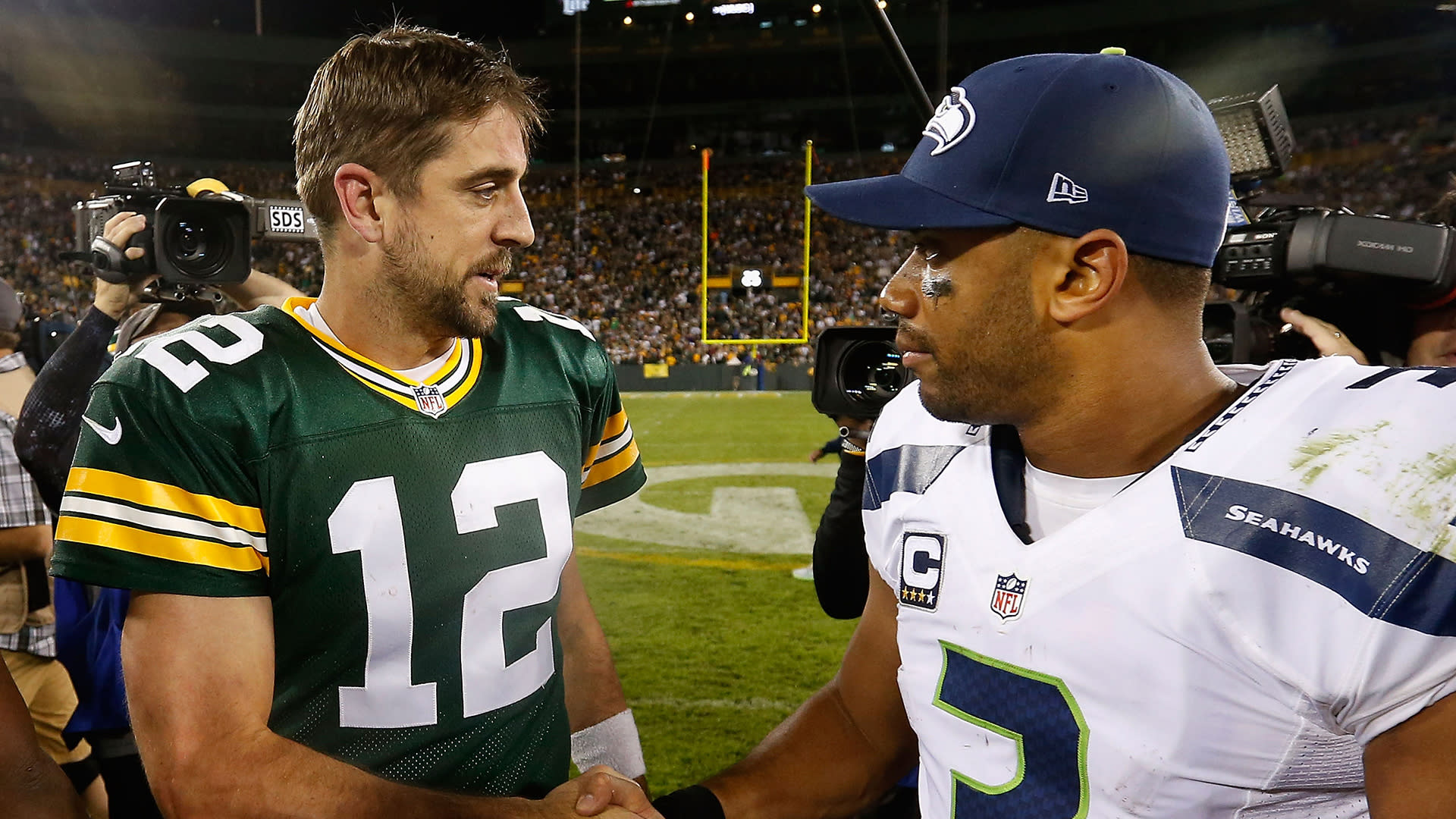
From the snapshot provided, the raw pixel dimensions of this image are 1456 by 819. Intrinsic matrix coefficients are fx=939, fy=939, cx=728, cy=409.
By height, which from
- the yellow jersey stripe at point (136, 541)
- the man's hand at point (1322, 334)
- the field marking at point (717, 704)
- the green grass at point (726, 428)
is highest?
the man's hand at point (1322, 334)

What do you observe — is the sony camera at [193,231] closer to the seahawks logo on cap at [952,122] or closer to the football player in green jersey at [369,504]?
the football player in green jersey at [369,504]

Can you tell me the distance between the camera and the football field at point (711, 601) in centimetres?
393

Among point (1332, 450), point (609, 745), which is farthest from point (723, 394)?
point (1332, 450)

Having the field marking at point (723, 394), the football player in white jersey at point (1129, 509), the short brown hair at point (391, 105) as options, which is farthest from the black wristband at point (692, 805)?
the field marking at point (723, 394)

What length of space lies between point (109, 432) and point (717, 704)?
3.27 metres

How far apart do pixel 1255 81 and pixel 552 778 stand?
25.6 meters

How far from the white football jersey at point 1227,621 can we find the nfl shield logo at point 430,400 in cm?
81

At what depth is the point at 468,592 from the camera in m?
1.42

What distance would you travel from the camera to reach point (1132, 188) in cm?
102

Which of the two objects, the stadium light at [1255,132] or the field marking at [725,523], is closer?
the stadium light at [1255,132]

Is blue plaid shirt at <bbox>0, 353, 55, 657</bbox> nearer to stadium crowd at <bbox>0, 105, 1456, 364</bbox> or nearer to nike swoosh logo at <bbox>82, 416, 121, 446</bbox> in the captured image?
nike swoosh logo at <bbox>82, 416, 121, 446</bbox>

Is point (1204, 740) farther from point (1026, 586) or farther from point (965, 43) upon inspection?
point (965, 43)

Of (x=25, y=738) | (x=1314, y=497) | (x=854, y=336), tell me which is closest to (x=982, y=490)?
(x=1314, y=497)

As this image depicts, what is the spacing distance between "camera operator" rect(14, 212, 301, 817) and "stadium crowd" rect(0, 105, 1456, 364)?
1674cm
